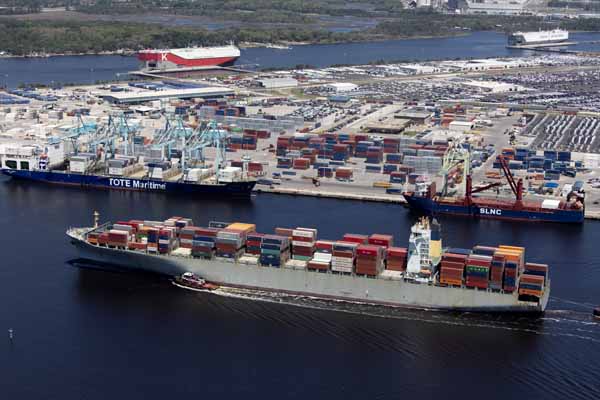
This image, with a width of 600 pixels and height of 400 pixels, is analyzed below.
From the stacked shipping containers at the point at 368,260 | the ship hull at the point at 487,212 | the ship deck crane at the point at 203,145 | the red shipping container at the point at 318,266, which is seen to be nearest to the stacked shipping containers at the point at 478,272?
the stacked shipping containers at the point at 368,260

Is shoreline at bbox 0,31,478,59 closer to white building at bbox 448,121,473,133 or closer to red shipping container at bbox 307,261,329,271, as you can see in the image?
white building at bbox 448,121,473,133

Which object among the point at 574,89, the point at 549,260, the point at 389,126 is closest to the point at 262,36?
the point at 574,89

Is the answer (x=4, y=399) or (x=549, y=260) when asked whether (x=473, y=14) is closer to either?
(x=549, y=260)

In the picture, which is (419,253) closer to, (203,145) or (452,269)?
(452,269)

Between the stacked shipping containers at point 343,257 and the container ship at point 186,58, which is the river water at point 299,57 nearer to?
the container ship at point 186,58

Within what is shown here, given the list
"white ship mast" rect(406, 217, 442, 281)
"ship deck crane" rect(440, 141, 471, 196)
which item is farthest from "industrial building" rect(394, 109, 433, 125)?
"white ship mast" rect(406, 217, 442, 281)

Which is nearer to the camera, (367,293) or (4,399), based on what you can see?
(4,399)
